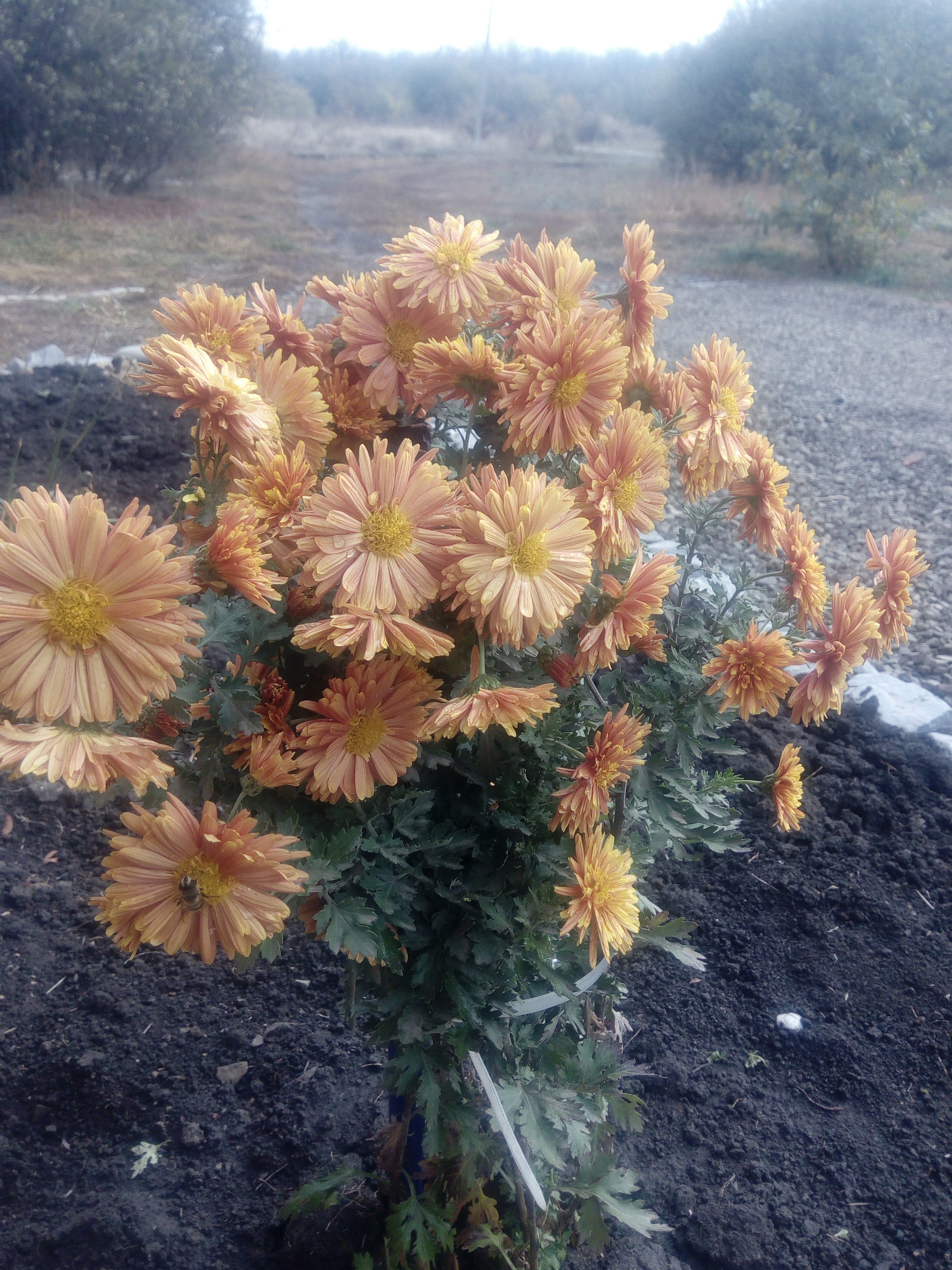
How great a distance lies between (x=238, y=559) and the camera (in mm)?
865

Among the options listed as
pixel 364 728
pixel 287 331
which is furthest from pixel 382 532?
pixel 287 331

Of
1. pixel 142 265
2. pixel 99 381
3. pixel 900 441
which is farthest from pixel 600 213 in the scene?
pixel 99 381

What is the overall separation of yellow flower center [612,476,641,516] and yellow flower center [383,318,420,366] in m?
0.32

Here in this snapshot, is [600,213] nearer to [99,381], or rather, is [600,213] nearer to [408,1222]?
[99,381]

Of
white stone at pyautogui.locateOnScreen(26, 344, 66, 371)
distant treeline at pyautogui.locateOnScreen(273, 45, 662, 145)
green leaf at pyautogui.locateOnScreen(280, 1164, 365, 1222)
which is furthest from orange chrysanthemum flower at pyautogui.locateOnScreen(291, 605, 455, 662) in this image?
distant treeline at pyautogui.locateOnScreen(273, 45, 662, 145)

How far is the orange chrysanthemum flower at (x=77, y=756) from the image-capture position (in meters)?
0.73

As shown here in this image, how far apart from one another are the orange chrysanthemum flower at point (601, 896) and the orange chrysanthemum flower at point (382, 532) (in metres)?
0.41

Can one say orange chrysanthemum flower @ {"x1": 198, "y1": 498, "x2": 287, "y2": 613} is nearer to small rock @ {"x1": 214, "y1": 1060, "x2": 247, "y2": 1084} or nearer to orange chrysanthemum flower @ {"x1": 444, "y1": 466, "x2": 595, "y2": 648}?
orange chrysanthemum flower @ {"x1": 444, "y1": 466, "x2": 595, "y2": 648}

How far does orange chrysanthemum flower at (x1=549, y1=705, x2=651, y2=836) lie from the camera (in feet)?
3.46

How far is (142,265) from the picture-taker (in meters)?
10.1

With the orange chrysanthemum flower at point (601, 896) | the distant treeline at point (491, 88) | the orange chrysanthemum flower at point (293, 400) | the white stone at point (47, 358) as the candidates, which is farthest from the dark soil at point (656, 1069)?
the distant treeline at point (491, 88)

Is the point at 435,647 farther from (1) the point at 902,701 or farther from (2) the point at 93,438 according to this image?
(2) the point at 93,438

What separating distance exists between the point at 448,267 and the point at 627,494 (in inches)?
13.6

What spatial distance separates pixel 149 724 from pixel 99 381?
4726mm
